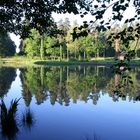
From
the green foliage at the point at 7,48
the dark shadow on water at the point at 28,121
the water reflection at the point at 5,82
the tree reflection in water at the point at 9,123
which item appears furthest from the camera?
the green foliage at the point at 7,48

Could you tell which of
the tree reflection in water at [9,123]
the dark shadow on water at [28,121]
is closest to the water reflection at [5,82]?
the dark shadow on water at [28,121]

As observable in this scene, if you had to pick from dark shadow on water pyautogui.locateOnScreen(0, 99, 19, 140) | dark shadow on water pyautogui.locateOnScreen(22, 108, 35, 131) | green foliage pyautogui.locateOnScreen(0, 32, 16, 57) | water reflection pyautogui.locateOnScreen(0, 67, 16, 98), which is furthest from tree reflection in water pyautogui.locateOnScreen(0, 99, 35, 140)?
green foliage pyautogui.locateOnScreen(0, 32, 16, 57)

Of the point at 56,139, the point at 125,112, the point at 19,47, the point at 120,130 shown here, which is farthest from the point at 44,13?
the point at 19,47

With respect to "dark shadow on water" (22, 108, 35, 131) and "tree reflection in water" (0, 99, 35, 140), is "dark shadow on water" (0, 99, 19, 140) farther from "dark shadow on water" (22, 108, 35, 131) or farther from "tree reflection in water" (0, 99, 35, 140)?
"dark shadow on water" (22, 108, 35, 131)

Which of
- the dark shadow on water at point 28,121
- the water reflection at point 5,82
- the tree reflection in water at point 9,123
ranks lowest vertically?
the water reflection at point 5,82

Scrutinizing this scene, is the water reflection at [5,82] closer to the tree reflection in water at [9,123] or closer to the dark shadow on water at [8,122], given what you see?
the tree reflection in water at [9,123]

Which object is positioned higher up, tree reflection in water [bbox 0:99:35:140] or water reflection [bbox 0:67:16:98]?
tree reflection in water [bbox 0:99:35:140]

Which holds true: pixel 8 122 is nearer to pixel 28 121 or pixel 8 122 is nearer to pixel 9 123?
pixel 9 123

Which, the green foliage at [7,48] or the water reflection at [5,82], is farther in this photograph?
the green foliage at [7,48]

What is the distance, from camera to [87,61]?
3939 inches

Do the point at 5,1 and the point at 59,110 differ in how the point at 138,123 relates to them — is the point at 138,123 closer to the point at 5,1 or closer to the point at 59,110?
the point at 59,110

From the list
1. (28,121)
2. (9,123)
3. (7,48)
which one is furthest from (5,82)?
(7,48)

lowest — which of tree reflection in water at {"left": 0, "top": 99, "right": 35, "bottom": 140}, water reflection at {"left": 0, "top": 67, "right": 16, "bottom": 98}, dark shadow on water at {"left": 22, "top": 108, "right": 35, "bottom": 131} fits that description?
water reflection at {"left": 0, "top": 67, "right": 16, "bottom": 98}

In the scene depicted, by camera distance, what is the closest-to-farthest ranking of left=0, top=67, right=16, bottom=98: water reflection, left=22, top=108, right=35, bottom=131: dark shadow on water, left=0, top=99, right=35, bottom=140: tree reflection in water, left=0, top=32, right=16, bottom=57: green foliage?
left=0, top=99, right=35, bottom=140: tree reflection in water, left=22, top=108, right=35, bottom=131: dark shadow on water, left=0, top=67, right=16, bottom=98: water reflection, left=0, top=32, right=16, bottom=57: green foliage
